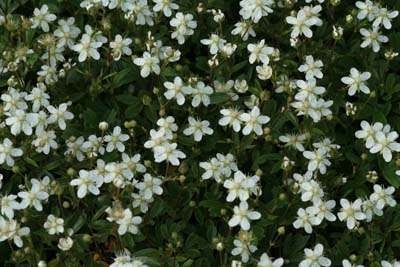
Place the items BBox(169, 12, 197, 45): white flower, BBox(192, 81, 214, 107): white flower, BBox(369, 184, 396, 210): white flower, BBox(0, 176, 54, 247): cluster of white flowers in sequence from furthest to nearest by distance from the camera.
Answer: BBox(169, 12, 197, 45): white flower < BBox(192, 81, 214, 107): white flower < BBox(369, 184, 396, 210): white flower < BBox(0, 176, 54, 247): cluster of white flowers

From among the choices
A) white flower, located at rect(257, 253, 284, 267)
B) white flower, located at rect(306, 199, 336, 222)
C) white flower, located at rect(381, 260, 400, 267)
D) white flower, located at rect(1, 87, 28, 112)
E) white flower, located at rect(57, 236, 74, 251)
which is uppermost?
white flower, located at rect(1, 87, 28, 112)

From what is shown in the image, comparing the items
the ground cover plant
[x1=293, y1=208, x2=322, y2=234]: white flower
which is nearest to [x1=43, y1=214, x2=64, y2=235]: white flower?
the ground cover plant

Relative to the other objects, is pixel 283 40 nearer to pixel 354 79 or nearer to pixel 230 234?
pixel 354 79

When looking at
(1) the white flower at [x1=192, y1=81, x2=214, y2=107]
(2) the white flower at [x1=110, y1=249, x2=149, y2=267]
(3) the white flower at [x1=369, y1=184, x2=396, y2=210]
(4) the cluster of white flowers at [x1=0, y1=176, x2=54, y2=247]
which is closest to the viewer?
(2) the white flower at [x1=110, y1=249, x2=149, y2=267]

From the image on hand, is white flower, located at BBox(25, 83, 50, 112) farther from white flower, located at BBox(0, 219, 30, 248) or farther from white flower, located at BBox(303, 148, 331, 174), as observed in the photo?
white flower, located at BBox(303, 148, 331, 174)

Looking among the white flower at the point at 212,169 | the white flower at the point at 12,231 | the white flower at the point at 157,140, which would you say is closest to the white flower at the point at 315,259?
the white flower at the point at 212,169

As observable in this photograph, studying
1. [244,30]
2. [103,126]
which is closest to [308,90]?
[244,30]

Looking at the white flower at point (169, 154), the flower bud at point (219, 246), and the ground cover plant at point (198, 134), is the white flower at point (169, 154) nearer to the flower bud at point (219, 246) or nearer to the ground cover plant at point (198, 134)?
the ground cover plant at point (198, 134)
